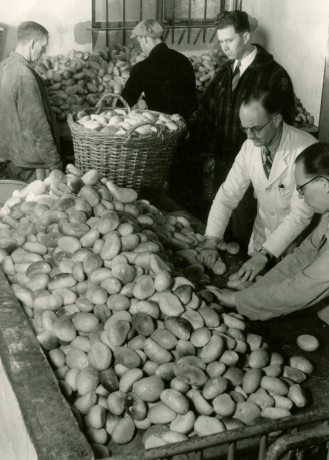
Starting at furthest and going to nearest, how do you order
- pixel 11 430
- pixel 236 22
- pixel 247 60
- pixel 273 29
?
1. pixel 273 29
2. pixel 247 60
3. pixel 236 22
4. pixel 11 430

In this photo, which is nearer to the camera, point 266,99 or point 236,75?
point 266,99

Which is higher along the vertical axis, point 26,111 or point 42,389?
point 42,389

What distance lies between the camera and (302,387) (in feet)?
5.51

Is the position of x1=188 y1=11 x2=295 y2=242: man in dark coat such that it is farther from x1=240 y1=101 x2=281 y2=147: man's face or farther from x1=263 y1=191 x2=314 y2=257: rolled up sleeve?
x1=263 y1=191 x2=314 y2=257: rolled up sleeve

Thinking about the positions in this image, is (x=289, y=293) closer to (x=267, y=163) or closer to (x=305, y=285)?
(x=305, y=285)

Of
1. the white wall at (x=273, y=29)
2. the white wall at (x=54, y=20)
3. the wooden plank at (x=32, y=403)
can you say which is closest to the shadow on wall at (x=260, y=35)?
the white wall at (x=273, y=29)

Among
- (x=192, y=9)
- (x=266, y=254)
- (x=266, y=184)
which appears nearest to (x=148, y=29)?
(x=266, y=184)

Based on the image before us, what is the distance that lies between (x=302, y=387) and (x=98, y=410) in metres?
0.62

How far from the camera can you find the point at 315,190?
6.56 ft

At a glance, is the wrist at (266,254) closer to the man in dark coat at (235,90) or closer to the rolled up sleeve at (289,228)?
the rolled up sleeve at (289,228)

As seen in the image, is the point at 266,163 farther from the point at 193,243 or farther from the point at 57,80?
the point at 57,80

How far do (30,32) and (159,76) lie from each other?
1097 mm

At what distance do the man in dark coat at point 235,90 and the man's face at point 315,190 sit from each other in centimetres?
166

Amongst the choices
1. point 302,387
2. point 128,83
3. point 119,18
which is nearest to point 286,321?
point 302,387
